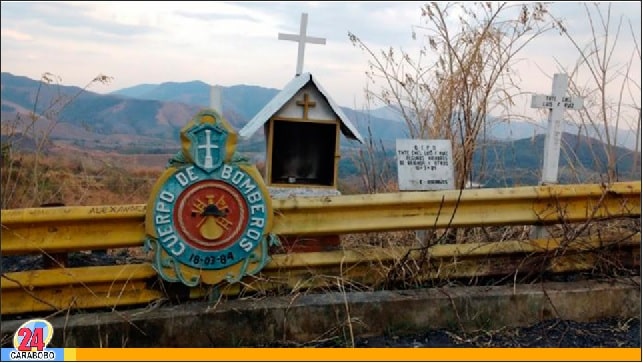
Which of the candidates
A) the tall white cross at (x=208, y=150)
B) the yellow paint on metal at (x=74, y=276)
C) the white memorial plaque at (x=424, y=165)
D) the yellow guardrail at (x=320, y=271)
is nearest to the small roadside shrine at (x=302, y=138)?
the yellow guardrail at (x=320, y=271)

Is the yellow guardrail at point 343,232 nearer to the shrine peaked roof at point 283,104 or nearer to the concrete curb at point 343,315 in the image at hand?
the concrete curb at point 343,315

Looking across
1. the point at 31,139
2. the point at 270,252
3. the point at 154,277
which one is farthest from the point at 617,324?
the point at 31,139

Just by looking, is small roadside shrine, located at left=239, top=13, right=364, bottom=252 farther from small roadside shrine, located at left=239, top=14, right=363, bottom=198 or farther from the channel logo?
the channel logo

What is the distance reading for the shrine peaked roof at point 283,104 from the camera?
394cm

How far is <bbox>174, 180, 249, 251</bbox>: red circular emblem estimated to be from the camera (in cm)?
341

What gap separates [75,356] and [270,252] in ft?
4.07

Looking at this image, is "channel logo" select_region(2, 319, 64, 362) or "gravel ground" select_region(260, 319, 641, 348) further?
"gravel ground" select_region(260, 319, 641, 348)

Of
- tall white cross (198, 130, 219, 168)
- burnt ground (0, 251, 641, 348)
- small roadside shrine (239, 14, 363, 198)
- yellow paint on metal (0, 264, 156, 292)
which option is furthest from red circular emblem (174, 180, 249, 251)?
burnt ground (0, 251, 641, 348)

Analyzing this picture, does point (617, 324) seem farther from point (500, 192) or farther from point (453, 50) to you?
point (453, 50)

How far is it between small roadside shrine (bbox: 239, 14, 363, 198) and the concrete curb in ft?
3.00

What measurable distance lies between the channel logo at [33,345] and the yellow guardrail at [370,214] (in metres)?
0.40

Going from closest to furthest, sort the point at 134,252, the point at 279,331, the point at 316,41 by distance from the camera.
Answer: the point at 279,331 < the point at 316,41 < the point at 134,252

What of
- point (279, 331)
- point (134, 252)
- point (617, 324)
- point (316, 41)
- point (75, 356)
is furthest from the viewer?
point (134, 252)

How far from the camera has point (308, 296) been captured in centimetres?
356
